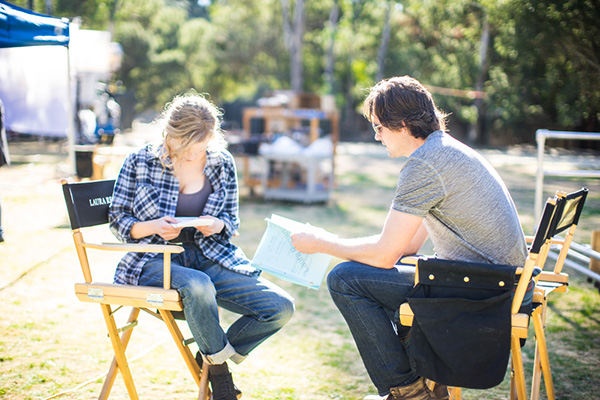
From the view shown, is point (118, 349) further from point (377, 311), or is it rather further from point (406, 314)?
point (406, 314)

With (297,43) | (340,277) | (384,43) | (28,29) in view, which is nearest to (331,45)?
(384,43)

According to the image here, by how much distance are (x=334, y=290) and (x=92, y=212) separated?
1.10 metres

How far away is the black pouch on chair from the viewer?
181 centimetres

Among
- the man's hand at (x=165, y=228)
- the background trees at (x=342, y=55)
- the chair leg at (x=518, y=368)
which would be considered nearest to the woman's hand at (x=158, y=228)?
the man's hand at (x=165, y=228)

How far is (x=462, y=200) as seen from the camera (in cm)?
195

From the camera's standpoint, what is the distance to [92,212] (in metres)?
2.34

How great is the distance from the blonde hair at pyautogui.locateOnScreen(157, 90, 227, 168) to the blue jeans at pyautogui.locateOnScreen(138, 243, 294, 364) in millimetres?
441

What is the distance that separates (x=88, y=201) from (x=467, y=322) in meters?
1.62

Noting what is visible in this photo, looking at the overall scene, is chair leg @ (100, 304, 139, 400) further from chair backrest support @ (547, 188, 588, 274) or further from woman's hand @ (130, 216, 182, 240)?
chair backrest support @ (547, 188, 588, 274)

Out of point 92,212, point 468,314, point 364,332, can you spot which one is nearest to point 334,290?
point 364,332

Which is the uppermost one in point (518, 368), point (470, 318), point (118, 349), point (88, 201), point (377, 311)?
point (88, 201)

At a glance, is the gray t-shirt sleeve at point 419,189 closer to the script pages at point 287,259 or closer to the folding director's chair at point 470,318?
the folding director's chair at point 470,318

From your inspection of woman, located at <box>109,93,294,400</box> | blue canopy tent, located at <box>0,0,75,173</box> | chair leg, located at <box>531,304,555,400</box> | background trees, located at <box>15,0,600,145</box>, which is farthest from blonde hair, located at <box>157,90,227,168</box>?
background trees, located at <box>15,0,600,145</box>

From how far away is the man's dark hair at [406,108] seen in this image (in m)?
2.06
